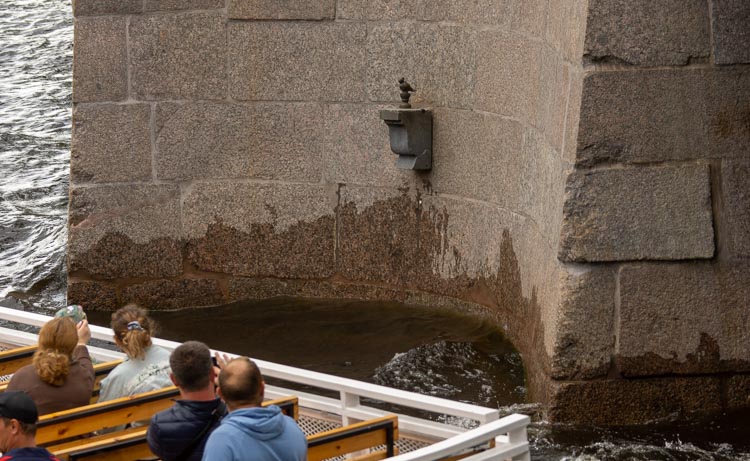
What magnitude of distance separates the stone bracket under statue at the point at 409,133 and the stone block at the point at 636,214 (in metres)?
2.26

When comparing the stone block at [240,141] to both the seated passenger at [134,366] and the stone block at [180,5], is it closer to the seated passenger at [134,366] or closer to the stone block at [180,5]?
the stone block at [180,5]

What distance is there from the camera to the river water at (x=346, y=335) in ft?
20.6

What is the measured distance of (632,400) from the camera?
6.54 metres

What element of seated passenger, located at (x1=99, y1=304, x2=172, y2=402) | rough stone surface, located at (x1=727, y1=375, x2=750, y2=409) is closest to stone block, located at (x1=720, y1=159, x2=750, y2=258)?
rough stone surface, located at (x1=727, y1=375, x2=750, y2=409)

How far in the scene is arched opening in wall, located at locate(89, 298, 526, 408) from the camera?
7.34m

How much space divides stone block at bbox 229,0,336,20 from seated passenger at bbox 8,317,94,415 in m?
4.30

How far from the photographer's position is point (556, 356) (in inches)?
253

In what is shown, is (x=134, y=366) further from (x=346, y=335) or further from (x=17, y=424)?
(x=346, y=335)

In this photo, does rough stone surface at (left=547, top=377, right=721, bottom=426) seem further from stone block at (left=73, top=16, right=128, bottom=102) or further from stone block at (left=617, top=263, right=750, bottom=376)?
stone block at (left=73, top=16, right=128, bottom=102)

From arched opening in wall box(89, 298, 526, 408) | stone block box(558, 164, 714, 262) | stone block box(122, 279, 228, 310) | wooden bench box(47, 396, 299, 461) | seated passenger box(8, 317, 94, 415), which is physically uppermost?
stone block box(558, 164, 714, 262)

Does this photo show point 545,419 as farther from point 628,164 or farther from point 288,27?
point 288,27

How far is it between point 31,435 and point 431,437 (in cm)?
155

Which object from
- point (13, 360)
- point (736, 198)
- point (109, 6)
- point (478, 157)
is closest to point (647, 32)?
point (736, 198)

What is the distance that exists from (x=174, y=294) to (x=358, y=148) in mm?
1786
